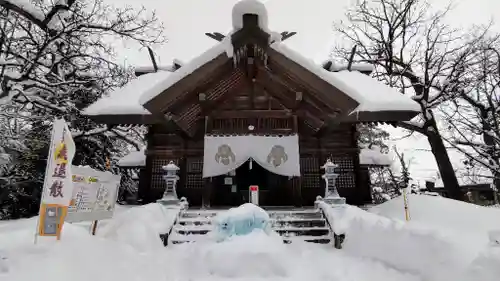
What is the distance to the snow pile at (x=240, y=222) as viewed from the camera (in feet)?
17.5

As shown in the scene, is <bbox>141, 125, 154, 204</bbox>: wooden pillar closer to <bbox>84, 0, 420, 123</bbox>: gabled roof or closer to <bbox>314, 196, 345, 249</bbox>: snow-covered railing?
<bbox>84, 0, 420, 123</bbox>: gabled roof

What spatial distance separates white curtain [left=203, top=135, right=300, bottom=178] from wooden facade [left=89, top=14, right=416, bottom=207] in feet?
1.29

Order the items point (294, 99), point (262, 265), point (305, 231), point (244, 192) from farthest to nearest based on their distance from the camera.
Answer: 1. point (244, 192)
2. point (294, 99)
3. point (305, 231)
4. point (262, 265)

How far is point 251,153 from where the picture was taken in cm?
958

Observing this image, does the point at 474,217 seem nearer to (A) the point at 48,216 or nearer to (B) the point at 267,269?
(B) the point at 267,269

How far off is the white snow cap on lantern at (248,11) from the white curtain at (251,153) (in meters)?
3.48

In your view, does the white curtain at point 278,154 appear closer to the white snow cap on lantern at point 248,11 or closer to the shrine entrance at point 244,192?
the shrine entrance at point 244,192

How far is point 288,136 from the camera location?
9.75 meters

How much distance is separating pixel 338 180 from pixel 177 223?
19.8 ft

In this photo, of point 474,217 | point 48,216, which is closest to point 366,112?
point 474,217

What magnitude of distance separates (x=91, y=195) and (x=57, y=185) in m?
0.83

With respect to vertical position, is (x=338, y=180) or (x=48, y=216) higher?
(x=338, y=180)

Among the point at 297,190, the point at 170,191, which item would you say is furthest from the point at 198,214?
the point at 297,190

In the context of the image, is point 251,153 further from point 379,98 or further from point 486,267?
point 486,267
